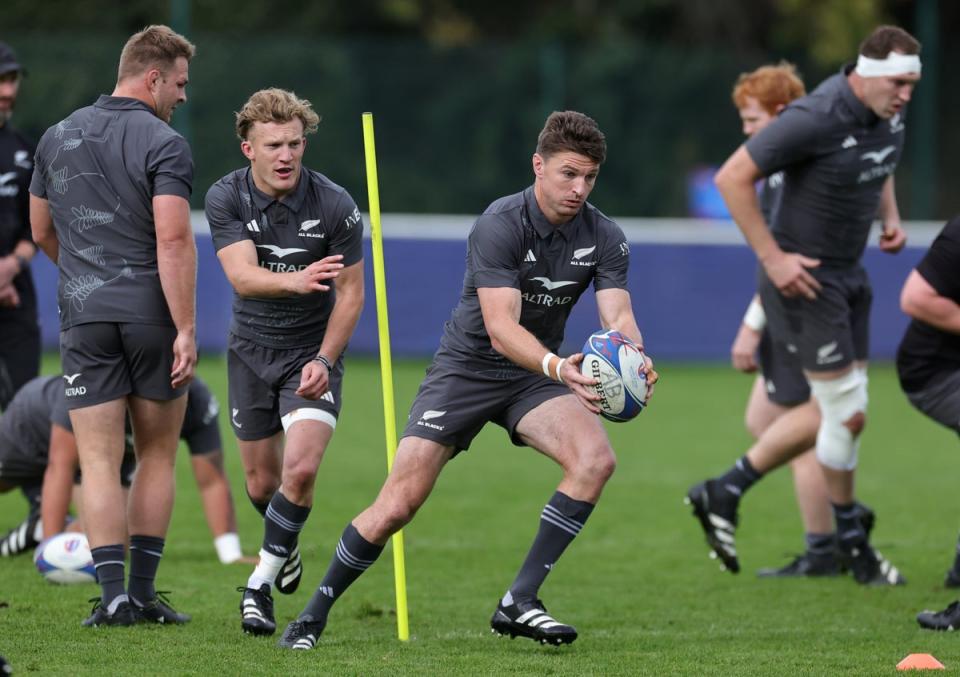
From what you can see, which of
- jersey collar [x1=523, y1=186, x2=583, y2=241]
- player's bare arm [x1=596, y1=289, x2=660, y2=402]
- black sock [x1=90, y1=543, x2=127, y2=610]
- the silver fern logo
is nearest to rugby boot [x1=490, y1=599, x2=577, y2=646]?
player's bare arm [x1=596, y1=289, x2=660, y2=402]

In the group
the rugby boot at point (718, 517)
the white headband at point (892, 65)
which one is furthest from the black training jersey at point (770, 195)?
the rugby boot at point (718, 517)

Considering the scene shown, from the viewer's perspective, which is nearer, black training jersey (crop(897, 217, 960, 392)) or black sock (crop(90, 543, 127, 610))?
black sock (crop(90, 543, 127, 610))

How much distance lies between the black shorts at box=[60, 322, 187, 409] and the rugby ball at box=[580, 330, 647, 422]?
1817 mm

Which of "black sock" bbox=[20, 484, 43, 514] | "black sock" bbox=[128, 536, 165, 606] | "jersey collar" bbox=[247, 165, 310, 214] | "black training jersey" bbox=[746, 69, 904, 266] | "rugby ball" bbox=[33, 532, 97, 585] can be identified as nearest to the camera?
"jersey collar" bbox=[247, 165, 310, 214]

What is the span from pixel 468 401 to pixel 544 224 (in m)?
0.76

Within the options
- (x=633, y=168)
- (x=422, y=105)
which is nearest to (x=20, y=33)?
(x=422, y=105)

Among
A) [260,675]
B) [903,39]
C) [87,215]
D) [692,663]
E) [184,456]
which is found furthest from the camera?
[184,456]

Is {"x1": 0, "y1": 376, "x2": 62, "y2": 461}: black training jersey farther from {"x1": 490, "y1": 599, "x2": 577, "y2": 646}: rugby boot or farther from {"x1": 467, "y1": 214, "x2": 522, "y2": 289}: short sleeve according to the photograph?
{"x1": 490, "y1": 599, "x2": 577, "y2": 646}: rugby boot

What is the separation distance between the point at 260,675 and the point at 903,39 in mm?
4426

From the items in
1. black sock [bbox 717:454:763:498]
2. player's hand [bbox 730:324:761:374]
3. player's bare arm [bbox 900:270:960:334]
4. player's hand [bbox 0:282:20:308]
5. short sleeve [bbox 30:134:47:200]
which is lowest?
black sock [bbox 717:454:763:498]

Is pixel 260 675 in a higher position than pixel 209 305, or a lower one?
higher

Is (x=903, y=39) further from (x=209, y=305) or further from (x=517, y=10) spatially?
(x=517, y=10)

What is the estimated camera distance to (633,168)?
22.4m

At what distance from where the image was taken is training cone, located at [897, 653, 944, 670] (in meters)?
5.89
